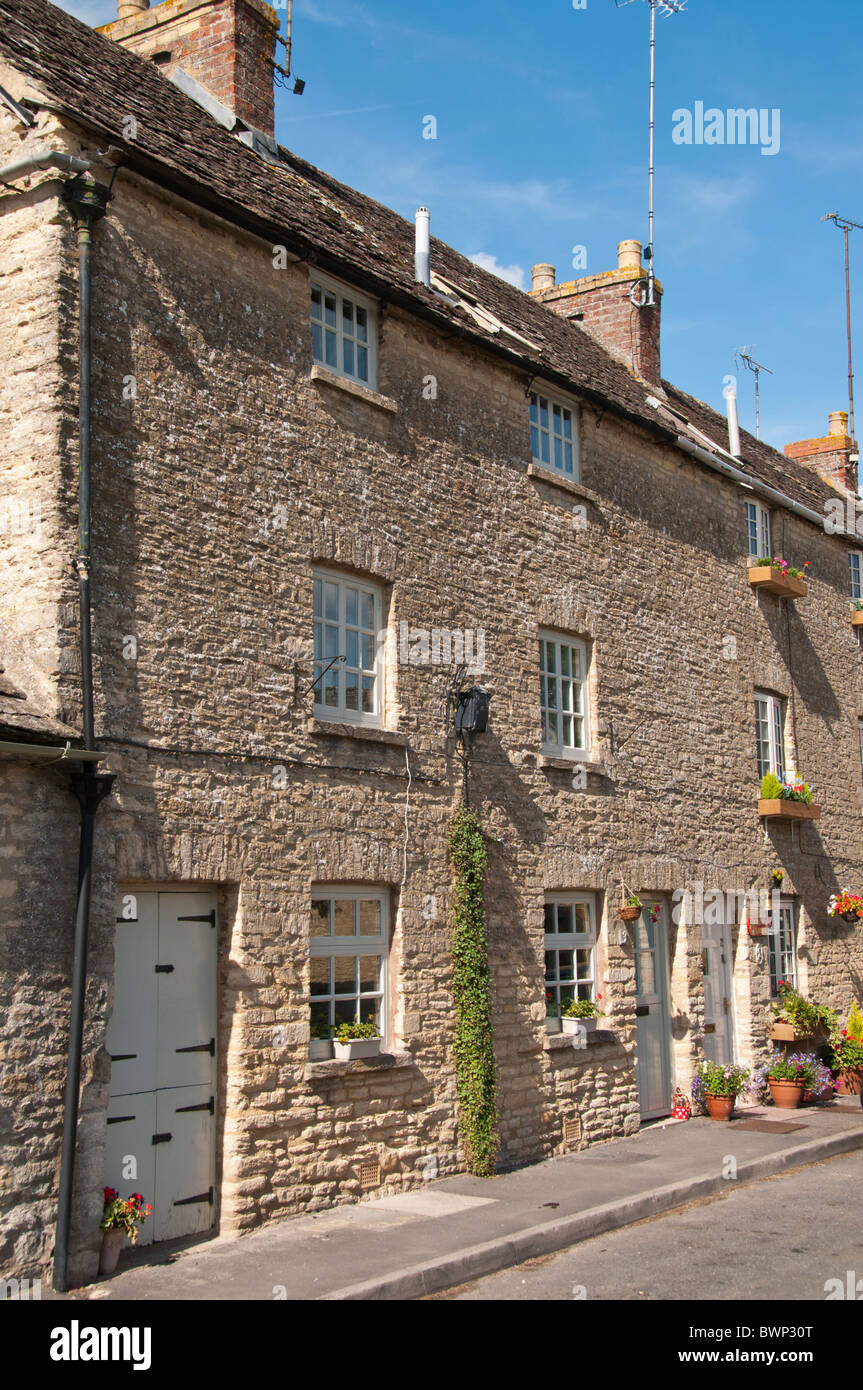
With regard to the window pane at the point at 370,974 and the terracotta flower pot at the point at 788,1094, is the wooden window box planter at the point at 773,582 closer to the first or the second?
the terracotta flower pot at the point at 788,1094

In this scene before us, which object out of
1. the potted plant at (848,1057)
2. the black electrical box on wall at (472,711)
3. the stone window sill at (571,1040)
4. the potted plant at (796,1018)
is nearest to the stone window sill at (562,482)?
the black electrical box on wall at (472,711)

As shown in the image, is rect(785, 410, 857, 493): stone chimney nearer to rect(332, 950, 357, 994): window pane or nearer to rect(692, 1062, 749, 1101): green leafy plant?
rect(692, 1062, 749, 1101): green leafy plant

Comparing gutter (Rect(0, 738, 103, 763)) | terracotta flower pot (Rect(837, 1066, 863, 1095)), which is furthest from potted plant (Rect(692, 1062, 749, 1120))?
gutter (Rect(0, 738, 103, 763))

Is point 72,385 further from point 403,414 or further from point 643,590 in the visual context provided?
point 643,590

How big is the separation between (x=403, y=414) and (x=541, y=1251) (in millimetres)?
7163

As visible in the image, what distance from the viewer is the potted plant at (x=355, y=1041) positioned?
9898 mm

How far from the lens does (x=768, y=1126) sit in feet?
46.3

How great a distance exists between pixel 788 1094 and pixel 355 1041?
26.5 ft

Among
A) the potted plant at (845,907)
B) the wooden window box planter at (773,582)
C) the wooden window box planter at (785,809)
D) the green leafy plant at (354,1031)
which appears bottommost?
the green leafy plant at (354,1031)

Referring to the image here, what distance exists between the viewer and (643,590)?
15.0 m

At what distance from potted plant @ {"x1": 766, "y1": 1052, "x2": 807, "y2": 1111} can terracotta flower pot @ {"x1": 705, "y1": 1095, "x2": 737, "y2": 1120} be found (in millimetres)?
1429

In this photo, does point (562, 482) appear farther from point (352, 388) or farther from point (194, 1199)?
point (194, 1199)

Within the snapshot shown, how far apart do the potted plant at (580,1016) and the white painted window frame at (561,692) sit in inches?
101
